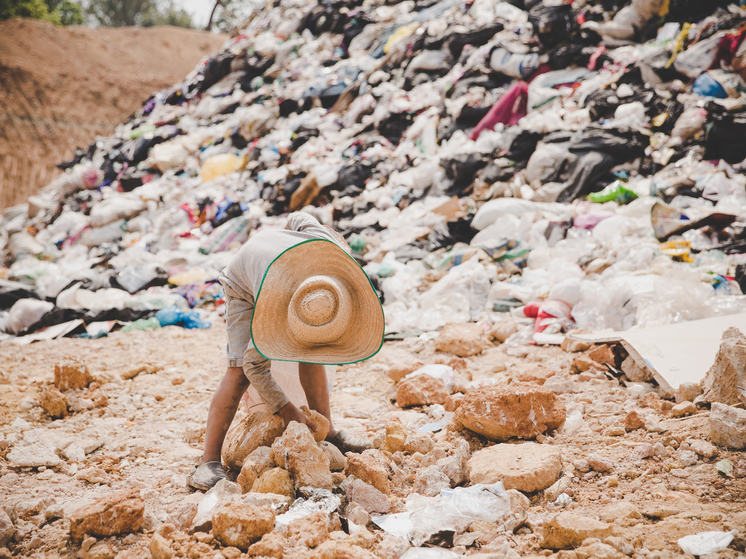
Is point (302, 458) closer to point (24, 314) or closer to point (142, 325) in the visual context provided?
point (142, 325)

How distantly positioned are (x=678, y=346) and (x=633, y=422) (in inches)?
23.4

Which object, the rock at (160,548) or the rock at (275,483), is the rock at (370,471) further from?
the rock at (160,548)

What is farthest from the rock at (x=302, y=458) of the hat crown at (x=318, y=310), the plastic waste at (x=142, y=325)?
the plastic waste at (x=142, y=325)

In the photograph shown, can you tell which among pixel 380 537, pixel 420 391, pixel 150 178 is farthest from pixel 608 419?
pixel 150 178

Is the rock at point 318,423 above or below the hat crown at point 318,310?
below

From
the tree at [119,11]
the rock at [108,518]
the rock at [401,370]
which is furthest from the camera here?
the tree at [119,11]

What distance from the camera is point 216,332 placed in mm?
4031

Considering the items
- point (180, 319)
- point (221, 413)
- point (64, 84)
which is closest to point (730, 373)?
point (221, 413)

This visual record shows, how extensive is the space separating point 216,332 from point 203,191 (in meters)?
3.53

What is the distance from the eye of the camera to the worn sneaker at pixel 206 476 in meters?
1.63

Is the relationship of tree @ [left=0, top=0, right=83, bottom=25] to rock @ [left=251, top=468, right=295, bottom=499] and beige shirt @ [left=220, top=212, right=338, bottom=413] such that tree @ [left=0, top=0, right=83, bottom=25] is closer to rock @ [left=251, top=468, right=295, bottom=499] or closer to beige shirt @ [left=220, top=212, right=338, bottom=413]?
beige shirt @ [left=220, top=212, right=338, bottom=413]

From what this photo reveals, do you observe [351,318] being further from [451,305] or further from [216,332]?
[216,332]

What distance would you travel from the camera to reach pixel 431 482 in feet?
5.16

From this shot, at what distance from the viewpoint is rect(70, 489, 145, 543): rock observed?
1352mm
